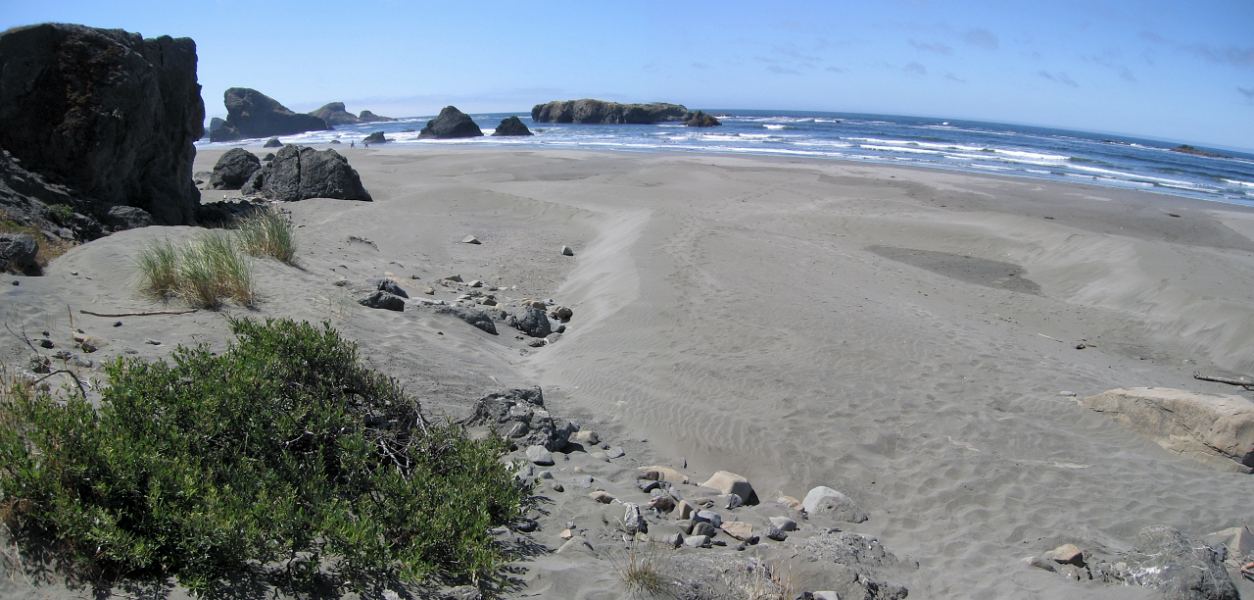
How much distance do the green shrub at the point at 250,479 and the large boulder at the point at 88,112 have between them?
861 cm

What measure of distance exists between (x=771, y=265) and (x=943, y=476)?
663 centimetres

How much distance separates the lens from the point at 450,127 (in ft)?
173

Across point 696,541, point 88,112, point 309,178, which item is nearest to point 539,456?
point 696,541

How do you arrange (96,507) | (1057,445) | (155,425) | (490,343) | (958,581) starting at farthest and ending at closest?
(490,343) → (1057,445) → (958,581) → (155,425) → (96,507)

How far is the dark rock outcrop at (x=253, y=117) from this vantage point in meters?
65.8

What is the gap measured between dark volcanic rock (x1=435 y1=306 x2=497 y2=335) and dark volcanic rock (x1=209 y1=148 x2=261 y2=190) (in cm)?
1364

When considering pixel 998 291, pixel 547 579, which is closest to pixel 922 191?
Answer: pixel 998 291

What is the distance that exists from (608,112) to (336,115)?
34.2m

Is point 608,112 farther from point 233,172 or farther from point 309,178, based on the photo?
point 309,178

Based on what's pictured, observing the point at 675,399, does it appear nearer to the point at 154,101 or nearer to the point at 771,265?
the point at 771,265

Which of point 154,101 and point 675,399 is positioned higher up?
point 154,101

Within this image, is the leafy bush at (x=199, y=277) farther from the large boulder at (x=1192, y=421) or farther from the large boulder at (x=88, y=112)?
the large boulder at (x=1192, y=421)

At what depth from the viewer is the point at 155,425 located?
10.8 ft

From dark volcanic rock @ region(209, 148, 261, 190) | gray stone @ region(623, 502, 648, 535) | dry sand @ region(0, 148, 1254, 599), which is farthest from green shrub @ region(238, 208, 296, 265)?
dark volcanic rock @ region(209, 148, 261, 190)
